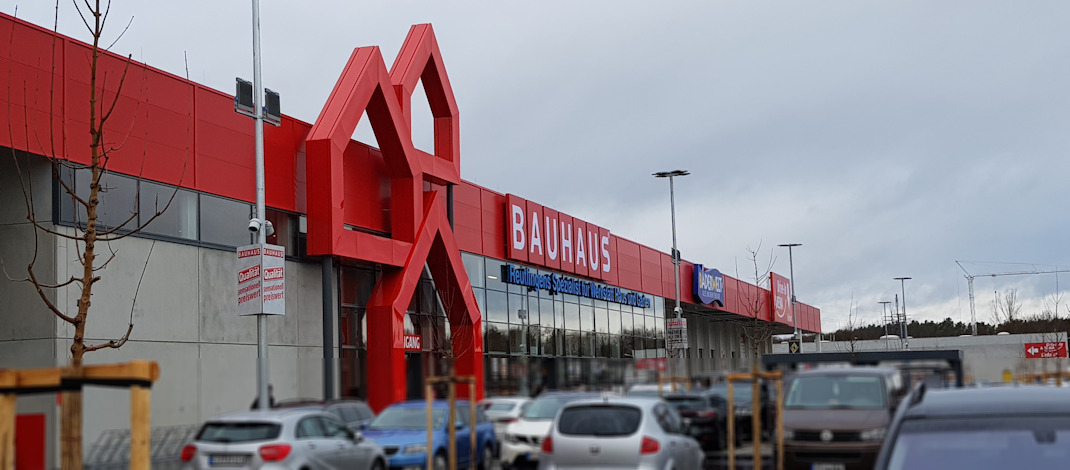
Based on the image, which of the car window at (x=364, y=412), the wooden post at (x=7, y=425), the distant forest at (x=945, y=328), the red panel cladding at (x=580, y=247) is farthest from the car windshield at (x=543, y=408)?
the distant forest at (x=945, y=328)

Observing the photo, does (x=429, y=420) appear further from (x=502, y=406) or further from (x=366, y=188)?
(x=366, y=188)

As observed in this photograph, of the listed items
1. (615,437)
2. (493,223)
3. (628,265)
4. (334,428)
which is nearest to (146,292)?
(334,428)

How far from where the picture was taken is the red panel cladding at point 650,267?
56.4 metres

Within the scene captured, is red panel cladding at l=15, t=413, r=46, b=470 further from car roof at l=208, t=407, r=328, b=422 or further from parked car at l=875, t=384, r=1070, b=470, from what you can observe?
parked car at l=875, t=384, r=1070, b=470

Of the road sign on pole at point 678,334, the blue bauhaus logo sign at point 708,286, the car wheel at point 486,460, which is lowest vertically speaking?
the car wheel at point 486,460

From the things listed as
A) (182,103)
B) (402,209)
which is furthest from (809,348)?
(182,103)

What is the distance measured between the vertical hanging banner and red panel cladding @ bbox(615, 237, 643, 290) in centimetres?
3081

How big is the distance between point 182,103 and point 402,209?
8.47 meters

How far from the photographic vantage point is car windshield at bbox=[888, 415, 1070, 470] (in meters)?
5.68

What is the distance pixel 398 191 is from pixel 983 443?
1090 inches

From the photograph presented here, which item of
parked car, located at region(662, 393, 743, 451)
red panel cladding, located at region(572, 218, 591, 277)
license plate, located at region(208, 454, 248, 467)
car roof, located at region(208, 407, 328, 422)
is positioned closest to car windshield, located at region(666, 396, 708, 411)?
parked car, located at region(662, 393, 743, 451)

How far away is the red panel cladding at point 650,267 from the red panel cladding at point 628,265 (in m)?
0.49

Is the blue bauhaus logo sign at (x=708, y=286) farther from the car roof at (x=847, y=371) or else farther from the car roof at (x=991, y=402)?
the car roof at (x=991, y=402)

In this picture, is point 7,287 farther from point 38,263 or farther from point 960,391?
point 960,391
